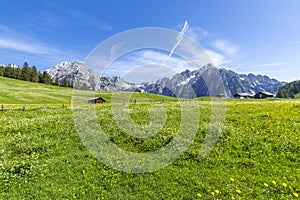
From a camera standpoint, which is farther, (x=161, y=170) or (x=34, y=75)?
(x=34, y=75)

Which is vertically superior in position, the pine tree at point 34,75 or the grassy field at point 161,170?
A: the pine tree at point 34,75

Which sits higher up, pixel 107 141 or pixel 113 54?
pixel 113 54

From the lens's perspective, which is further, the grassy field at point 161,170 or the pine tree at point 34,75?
the pine tree at point 34,75

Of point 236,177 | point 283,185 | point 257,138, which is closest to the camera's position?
point 283,185

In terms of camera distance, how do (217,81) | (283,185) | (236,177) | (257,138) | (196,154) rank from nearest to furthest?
1. (283,185)
2. (236,177)
3. (217,81)
4. (196,154)
5. (257,138)

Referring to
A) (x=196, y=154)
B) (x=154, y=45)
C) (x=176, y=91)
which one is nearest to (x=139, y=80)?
(x=154, y=45)

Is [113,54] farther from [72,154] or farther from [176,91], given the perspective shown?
[72,154]

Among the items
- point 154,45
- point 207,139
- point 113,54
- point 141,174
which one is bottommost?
point 141,174

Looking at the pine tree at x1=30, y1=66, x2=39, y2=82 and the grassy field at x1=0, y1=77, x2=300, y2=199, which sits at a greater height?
the pine tree at x1=30, y1=66, x2=39, y2=82

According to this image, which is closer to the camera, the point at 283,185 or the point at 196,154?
the point at 283,185

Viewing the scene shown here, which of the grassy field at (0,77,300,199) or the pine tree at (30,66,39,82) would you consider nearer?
the grassy field at (0,77,300,199)

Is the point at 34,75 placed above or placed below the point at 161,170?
above

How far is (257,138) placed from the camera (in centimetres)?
1581

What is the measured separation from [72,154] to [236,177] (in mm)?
9828
